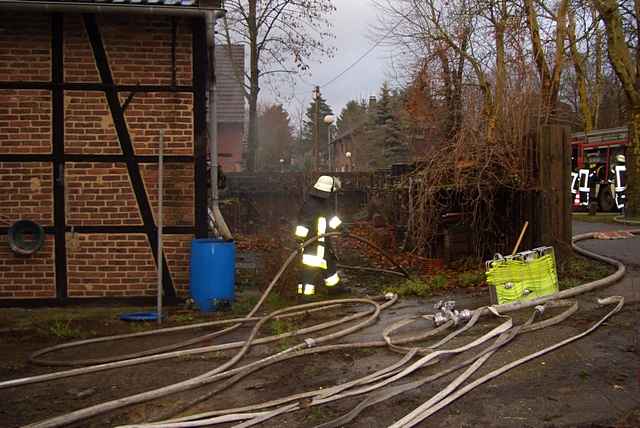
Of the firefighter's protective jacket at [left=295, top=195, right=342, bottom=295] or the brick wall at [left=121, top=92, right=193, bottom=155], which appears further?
the firefighter's protective jacket at [left=295, top=195, right=342, bottom=295]

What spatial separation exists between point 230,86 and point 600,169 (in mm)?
17779

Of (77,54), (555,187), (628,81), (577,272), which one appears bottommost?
(577,272)

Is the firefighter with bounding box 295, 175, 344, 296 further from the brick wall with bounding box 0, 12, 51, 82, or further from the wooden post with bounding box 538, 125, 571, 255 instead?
the brick wall with bounding box 0, 12, 51, 82

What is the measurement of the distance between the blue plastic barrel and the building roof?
2415 cm

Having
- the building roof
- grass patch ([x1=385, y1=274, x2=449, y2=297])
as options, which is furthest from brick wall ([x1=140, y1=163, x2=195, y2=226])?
the building roof

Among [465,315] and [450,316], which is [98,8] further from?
[465,315]

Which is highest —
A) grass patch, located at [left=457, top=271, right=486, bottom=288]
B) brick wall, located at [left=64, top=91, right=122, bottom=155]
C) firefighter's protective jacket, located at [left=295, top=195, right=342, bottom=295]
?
brick wall, located at [left=64, top=91, right=122, bottom=155]

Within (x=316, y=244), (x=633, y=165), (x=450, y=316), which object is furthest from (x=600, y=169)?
(x=450, y=316)

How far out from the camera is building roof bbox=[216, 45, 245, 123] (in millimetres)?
32469

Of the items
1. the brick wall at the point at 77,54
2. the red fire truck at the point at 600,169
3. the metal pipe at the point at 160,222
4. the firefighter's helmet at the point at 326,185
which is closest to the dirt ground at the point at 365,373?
the metal pipe at the point at 160,222

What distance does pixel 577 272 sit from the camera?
366 inches

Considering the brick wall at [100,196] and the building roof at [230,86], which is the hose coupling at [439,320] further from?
the building roof at [230,86]

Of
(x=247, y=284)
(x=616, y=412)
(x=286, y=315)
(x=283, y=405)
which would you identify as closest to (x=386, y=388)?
(x=283, y=405)

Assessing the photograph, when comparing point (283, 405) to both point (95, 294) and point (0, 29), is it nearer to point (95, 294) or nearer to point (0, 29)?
point (95, 294)
